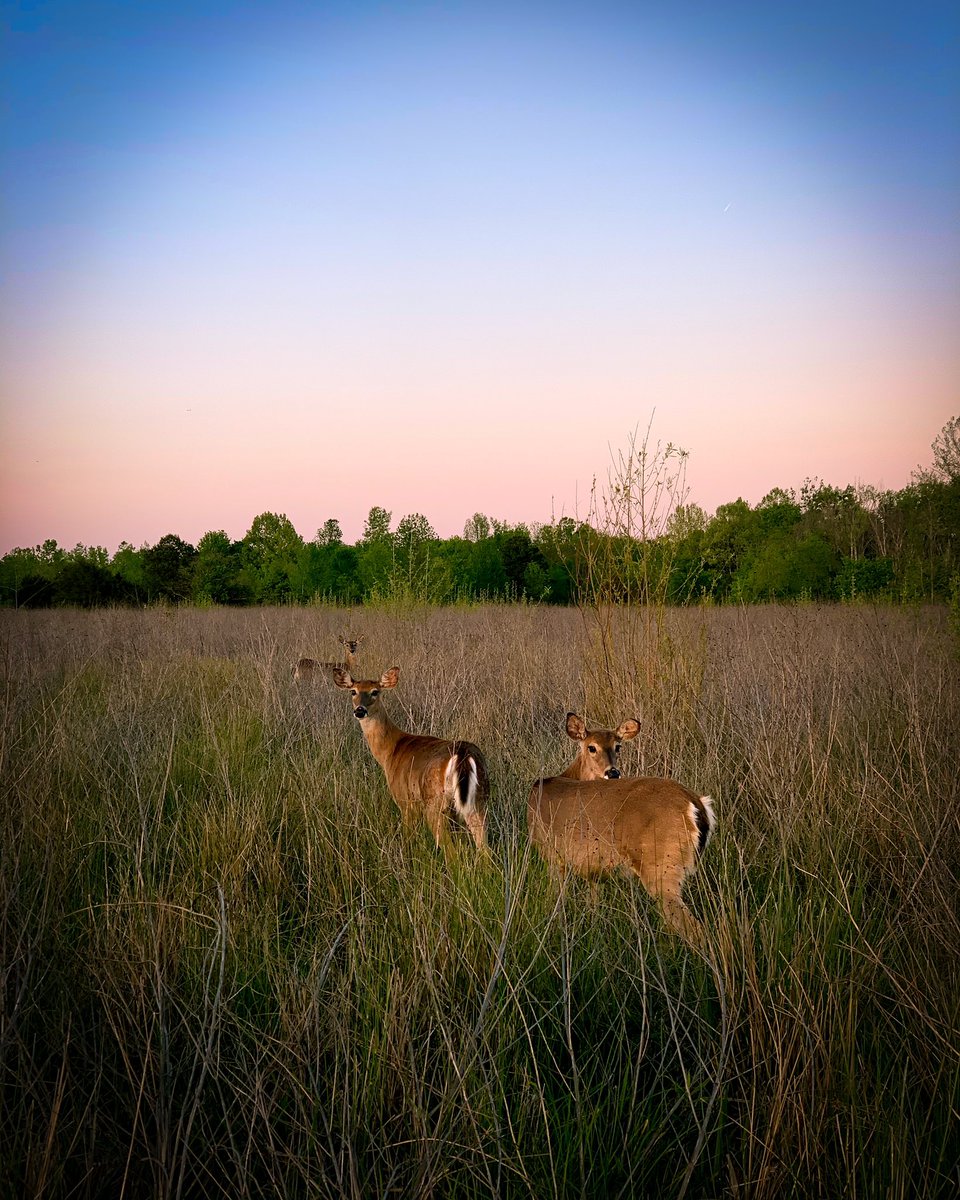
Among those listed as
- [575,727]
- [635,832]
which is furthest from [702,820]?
[575,727]

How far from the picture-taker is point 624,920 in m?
3.21

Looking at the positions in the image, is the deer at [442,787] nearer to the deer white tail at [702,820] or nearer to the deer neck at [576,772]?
the deer neck at [576,772]

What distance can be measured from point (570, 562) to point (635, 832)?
11.1 feet

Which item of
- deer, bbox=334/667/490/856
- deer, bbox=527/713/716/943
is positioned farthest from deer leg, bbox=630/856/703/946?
deer, bbox=334/667/490/856

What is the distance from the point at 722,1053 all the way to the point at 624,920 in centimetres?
144

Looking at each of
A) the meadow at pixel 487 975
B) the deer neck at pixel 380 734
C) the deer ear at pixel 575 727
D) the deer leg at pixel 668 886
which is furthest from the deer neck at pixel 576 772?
the deer neck at pixel 380 734

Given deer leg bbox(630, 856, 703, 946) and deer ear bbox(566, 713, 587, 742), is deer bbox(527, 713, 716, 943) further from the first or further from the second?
deer ear bbox(566, 713, 587, 742)

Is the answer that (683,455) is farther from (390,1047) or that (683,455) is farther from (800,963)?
(390,1047)

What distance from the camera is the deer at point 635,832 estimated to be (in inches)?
136

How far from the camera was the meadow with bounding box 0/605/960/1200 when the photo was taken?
6.21ft

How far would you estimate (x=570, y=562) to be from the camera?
6.71m

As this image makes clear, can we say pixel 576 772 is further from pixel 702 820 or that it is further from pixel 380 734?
pixel 380 734

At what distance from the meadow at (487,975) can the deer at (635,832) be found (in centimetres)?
13

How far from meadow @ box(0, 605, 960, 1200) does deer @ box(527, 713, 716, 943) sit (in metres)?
0.13
